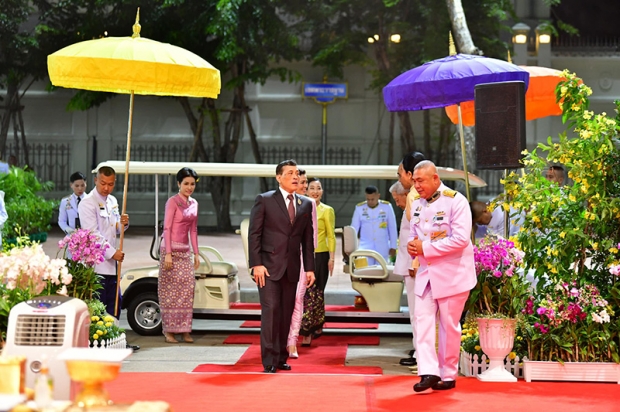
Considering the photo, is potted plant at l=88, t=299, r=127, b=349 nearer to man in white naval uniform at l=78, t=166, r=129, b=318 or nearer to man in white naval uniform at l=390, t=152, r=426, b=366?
man in white naval uniform at l=78, t=166, r=129, b=318

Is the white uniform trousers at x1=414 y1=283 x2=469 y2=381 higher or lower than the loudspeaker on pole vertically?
lower

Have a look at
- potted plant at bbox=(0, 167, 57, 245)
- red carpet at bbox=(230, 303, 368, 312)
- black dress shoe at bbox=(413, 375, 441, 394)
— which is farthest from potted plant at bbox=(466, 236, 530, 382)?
potted plant at bbox=(0, 167, 57, 245)

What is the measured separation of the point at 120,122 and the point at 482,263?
21.0 m

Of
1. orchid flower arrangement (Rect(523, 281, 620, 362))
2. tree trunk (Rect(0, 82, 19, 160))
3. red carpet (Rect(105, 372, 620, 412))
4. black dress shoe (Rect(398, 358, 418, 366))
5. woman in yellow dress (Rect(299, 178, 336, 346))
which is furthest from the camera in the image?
tree trunk (Rect(0, 82, 19, 160))

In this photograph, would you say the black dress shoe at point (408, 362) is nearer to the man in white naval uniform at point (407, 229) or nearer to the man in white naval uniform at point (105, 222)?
the man in white naval uniform at point (407, 229)

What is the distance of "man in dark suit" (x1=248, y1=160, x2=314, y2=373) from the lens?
7.93 metres

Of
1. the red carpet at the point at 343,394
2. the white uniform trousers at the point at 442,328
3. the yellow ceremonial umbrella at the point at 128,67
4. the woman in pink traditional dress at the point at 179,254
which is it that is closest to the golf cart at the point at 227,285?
the woman in pink traditional dress at the point at 179,254

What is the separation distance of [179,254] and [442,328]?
3.50 metres

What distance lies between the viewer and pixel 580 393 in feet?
22.9

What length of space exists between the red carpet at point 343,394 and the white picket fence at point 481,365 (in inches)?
8.0

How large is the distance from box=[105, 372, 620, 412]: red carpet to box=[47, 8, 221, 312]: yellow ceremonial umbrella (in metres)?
2.51

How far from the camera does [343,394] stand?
681 centimetres

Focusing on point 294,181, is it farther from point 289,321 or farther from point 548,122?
point 548,122

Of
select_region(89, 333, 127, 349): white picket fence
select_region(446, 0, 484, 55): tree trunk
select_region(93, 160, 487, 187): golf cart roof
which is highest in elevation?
select_region(446, 0, 484, 55): tree trunk
